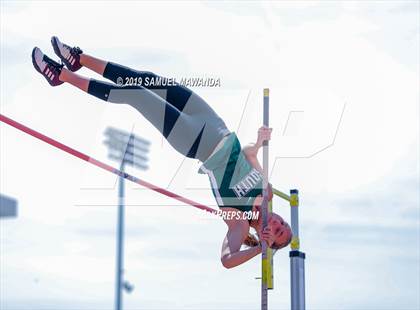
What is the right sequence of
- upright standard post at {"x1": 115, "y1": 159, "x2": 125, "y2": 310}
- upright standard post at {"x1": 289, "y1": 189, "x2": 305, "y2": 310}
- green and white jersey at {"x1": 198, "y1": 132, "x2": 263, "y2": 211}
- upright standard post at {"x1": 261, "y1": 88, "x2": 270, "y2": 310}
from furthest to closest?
upright standard post at {"x1": 115, "y1": 159, "x2": 125, "y2": 310} → upright standard post at {"x1": 289, "y1": 189, "x2": 305, "y2": 310} → green and white jersey at {"x1": 198, "y1": 132, "x2": 263, "y2": 211} → upright standard post at {"x1": 261, "y1": 88, "x2": 270, "y2": 310}

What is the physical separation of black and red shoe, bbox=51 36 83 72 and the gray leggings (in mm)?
344

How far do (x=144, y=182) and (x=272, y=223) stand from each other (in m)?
1.58

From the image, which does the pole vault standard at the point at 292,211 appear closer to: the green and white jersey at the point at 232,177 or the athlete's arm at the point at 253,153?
the green and white jersey at the point at 232,177

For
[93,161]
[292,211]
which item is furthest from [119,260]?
[93,161]

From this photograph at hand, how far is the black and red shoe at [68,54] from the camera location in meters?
8.63

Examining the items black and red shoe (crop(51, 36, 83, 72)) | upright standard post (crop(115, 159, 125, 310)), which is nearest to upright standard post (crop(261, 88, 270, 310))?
black and red shoe (crop(51, 36, 83, 72))

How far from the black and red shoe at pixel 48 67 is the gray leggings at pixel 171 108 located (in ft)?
1.33

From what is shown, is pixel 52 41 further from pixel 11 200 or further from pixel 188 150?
pixel 11 200

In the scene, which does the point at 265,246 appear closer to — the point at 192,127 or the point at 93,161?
the point at 192,127

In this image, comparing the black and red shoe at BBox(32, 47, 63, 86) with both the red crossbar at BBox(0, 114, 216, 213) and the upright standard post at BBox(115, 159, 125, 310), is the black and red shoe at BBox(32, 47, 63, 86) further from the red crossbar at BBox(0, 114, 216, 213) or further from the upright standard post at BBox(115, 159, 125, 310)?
the upright standard post at BBox(115, 159, 125, 310)

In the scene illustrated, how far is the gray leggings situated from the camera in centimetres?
834

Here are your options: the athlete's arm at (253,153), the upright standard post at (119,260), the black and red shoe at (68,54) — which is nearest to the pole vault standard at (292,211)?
the black and red shoe at (68,54)

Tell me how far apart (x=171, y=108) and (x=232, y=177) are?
0.87 meters

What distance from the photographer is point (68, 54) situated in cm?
864
